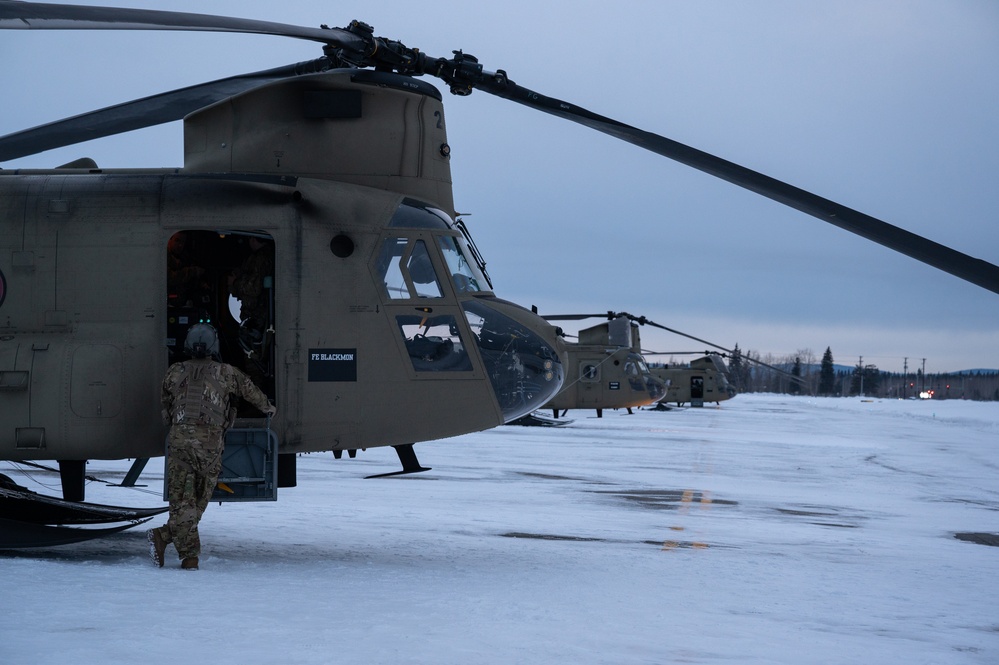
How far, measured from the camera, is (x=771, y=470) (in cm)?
1778

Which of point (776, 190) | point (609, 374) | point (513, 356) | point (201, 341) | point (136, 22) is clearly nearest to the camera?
point (136, 22)

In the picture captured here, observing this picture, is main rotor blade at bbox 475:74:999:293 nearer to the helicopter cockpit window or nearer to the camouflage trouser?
the helicopter cockpit window

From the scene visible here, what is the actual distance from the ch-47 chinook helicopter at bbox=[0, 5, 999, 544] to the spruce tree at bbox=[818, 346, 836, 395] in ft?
560

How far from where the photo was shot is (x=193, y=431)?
23.0 feet

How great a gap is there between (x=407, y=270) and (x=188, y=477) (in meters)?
2.47

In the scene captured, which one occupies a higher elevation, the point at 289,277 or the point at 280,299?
the point at 289,277

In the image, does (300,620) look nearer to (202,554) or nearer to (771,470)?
(202,554)

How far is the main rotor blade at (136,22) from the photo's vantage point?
4.87 meters

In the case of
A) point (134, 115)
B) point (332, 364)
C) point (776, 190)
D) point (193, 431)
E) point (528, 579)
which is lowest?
point (528, 579)

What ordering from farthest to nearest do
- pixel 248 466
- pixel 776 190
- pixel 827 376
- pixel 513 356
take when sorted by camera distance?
pixel 827 376
pixel 513 356
pixel 248 466
pixel 776 190

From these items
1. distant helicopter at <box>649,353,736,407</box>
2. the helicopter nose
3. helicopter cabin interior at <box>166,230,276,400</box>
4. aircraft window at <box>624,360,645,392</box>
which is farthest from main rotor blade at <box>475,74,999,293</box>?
distant helicopter at <box>649,353,736,407</box>

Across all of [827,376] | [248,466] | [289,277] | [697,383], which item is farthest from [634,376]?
[827,376]

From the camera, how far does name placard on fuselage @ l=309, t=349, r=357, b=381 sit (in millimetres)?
7613

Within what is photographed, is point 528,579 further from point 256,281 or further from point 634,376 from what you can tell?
point 634,376
